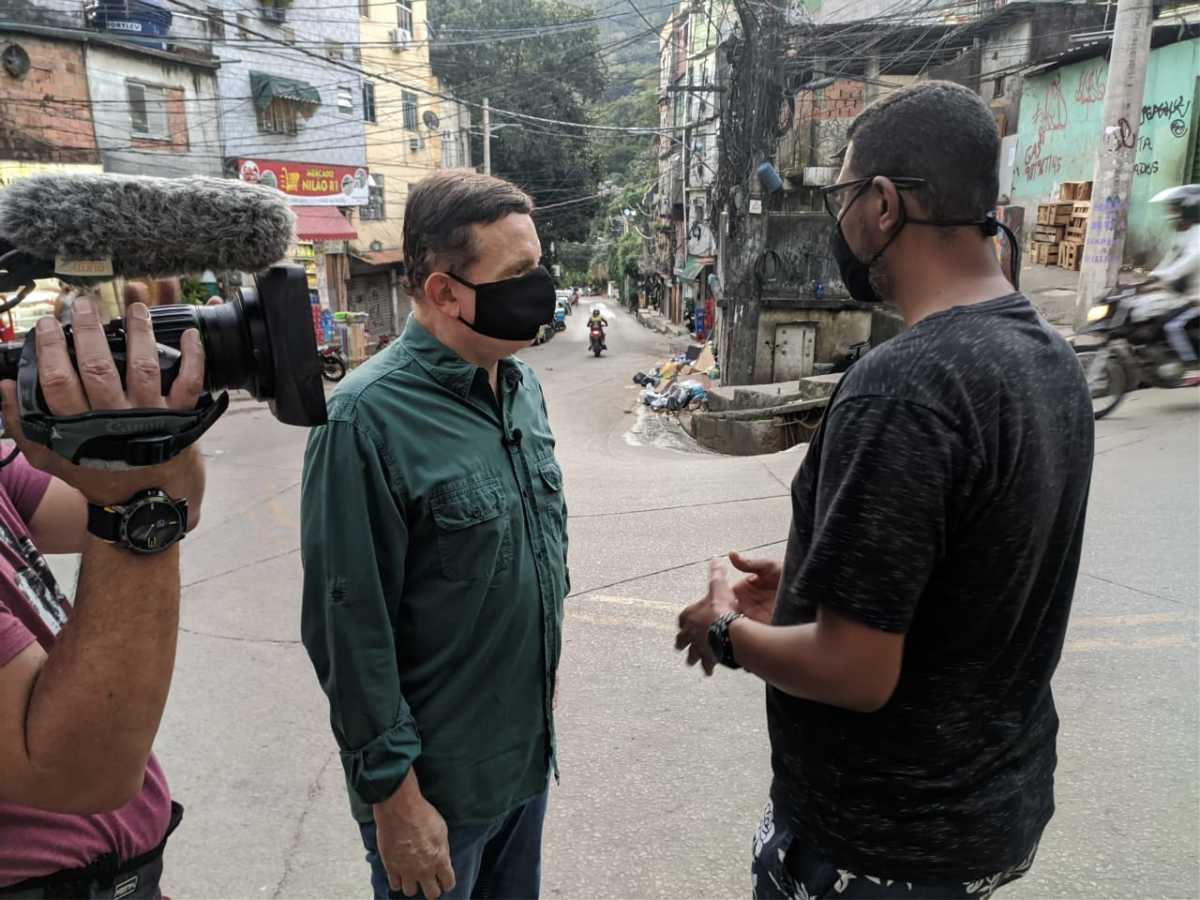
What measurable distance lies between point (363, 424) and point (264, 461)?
831 centimetres

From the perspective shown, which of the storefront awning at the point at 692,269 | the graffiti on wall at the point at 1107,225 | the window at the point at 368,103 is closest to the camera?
the graffiti on wall at the point at 1107,225

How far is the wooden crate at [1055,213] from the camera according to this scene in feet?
51.0

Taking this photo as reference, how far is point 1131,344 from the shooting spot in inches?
289

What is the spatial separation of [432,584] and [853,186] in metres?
1.09

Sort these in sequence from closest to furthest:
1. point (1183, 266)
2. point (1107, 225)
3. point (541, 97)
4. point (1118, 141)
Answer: point (1183, 266), point (1118, 141), point (1107, 225), point (541, 97)

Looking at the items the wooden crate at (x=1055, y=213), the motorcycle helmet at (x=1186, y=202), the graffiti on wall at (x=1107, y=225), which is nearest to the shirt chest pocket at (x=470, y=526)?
the motorcycle helmet at (x=1186, y=202)

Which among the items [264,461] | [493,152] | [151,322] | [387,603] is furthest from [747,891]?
[493,152]

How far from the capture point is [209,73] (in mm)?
18531

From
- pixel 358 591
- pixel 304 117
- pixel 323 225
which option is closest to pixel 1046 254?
pixel 323 225

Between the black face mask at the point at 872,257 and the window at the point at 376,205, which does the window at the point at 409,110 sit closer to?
the window at the point at 376,205

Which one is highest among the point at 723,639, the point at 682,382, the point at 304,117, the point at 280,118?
the point at 304,117

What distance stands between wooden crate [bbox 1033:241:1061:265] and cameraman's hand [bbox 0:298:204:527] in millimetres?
18203

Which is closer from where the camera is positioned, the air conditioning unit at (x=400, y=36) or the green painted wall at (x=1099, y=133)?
the green painted wall at (x=1099, y=133)

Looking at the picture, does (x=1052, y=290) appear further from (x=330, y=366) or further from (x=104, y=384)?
(x=104, y=384)
